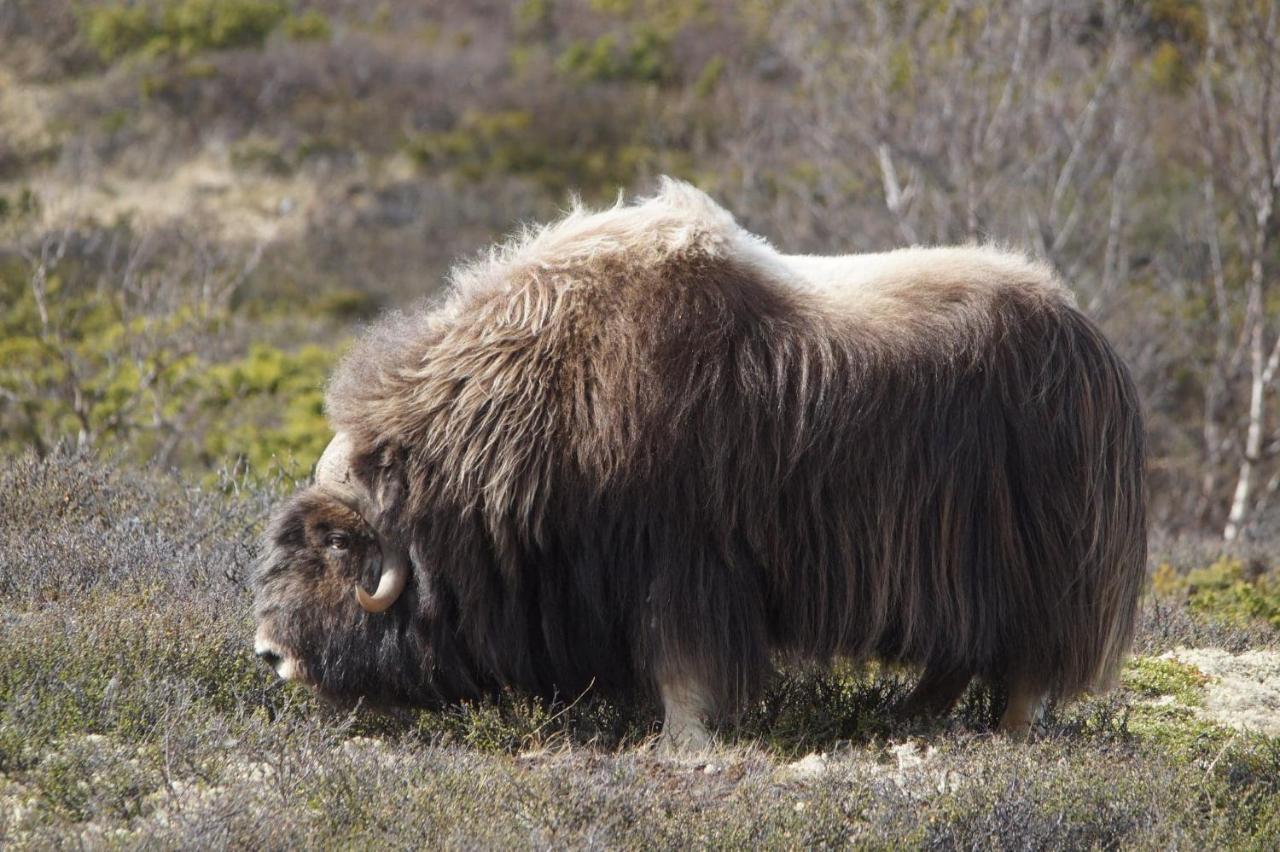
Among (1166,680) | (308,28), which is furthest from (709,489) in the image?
(308,28)

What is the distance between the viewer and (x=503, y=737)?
10.8 ft

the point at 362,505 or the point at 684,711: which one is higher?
the point at 362,505

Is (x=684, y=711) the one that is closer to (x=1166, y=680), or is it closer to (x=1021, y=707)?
(x=1021, y=707)

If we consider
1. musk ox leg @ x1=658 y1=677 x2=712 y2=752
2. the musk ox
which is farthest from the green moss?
musk ox leg @ x1=658 y1=677 x2=712 y2=752

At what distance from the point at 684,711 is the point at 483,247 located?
6413mm

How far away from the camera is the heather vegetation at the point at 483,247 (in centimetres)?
277

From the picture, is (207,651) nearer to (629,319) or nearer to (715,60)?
(629,319)

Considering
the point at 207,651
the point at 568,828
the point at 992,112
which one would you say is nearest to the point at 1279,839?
the point at 568,828

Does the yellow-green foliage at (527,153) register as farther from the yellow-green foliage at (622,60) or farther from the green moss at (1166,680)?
the green moss at (1166,680)

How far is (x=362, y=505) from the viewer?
136 inches

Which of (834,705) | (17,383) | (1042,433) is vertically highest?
(1042,433)

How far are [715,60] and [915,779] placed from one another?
53.9 ft

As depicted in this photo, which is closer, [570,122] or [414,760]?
[414,760]

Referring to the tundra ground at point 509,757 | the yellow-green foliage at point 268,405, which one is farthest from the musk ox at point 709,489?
the yellow-green foliage at point 268,405
